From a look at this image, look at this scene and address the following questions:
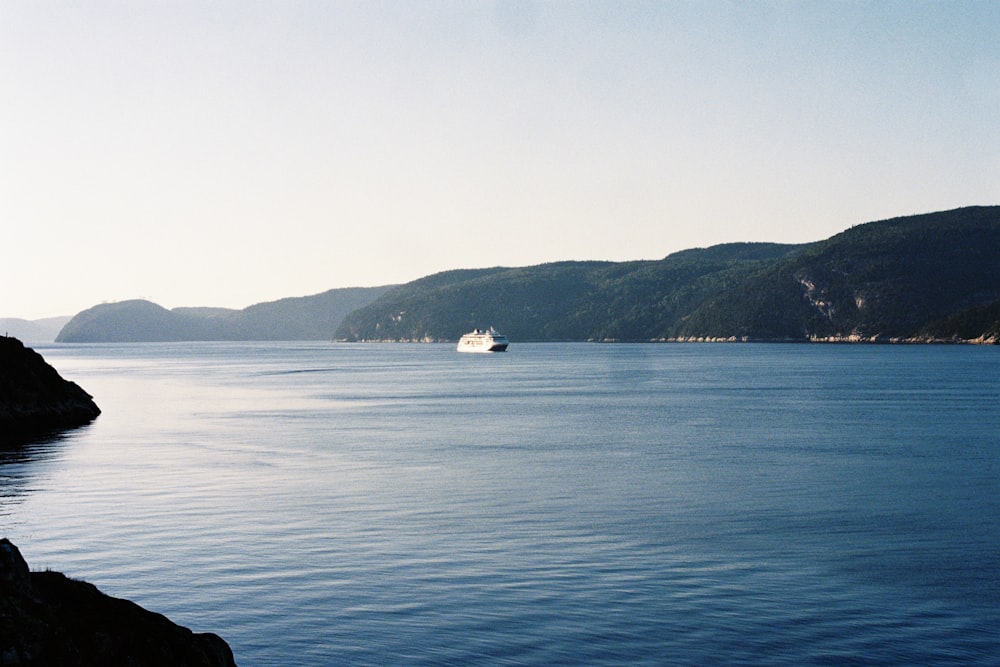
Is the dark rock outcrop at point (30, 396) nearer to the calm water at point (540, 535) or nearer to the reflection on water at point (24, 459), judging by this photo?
the reflection on water at point (24, 459)

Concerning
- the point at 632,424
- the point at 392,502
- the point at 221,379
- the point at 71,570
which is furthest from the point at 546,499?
the point at 221,379

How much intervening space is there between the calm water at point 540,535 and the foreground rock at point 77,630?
13.5 ft

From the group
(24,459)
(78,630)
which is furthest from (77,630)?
(24,459)

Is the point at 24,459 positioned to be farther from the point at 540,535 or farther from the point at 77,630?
the point at 77,630

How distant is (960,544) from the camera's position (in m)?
A: 26.9

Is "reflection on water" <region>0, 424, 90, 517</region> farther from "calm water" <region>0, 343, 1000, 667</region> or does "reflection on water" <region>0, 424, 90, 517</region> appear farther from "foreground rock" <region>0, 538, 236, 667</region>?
"foreground rock" <region>0, 538, 236, 667</region>

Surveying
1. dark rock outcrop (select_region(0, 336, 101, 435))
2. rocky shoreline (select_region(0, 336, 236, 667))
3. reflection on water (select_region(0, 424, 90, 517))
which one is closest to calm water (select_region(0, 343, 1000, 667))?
reflection on water (select_region(0, 424, 90, 517))

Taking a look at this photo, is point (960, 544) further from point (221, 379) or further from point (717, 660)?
point (221, 379)

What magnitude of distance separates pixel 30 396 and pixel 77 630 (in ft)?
189

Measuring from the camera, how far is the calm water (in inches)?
730

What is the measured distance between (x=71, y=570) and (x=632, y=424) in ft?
152

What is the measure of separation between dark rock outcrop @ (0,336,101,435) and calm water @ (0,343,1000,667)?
369cm

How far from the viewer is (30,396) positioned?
65.2 meters

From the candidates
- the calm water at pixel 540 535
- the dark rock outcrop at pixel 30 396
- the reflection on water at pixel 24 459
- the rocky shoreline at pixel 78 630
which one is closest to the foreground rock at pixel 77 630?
the rocky shoreline at pixel 78 630
